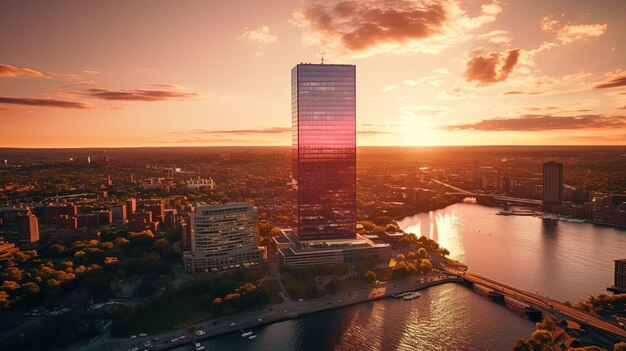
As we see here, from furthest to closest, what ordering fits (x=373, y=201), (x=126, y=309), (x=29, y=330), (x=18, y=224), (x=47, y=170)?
1. (x=47, y=170)
2. (x=373, y=201)
3. (x=18, y=224)
4. (x=126, y=309)
5. (x=29, y=330)

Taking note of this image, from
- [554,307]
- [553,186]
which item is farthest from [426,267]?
[553,186]

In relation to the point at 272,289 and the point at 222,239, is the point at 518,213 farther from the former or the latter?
the point at 272,289

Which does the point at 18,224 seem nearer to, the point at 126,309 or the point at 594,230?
the point at 126,309

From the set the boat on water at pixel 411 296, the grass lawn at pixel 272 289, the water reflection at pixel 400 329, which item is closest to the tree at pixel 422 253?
the boat on water at pixel 411 296

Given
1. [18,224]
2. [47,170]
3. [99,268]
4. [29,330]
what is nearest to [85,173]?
[47,170]

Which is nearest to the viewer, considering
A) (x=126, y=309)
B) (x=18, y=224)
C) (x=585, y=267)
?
(x=126, y=309)

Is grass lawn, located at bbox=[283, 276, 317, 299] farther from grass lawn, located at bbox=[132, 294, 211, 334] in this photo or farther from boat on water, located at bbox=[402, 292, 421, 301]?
boat on water, located at bbox=[402, 292, 421, 301]
